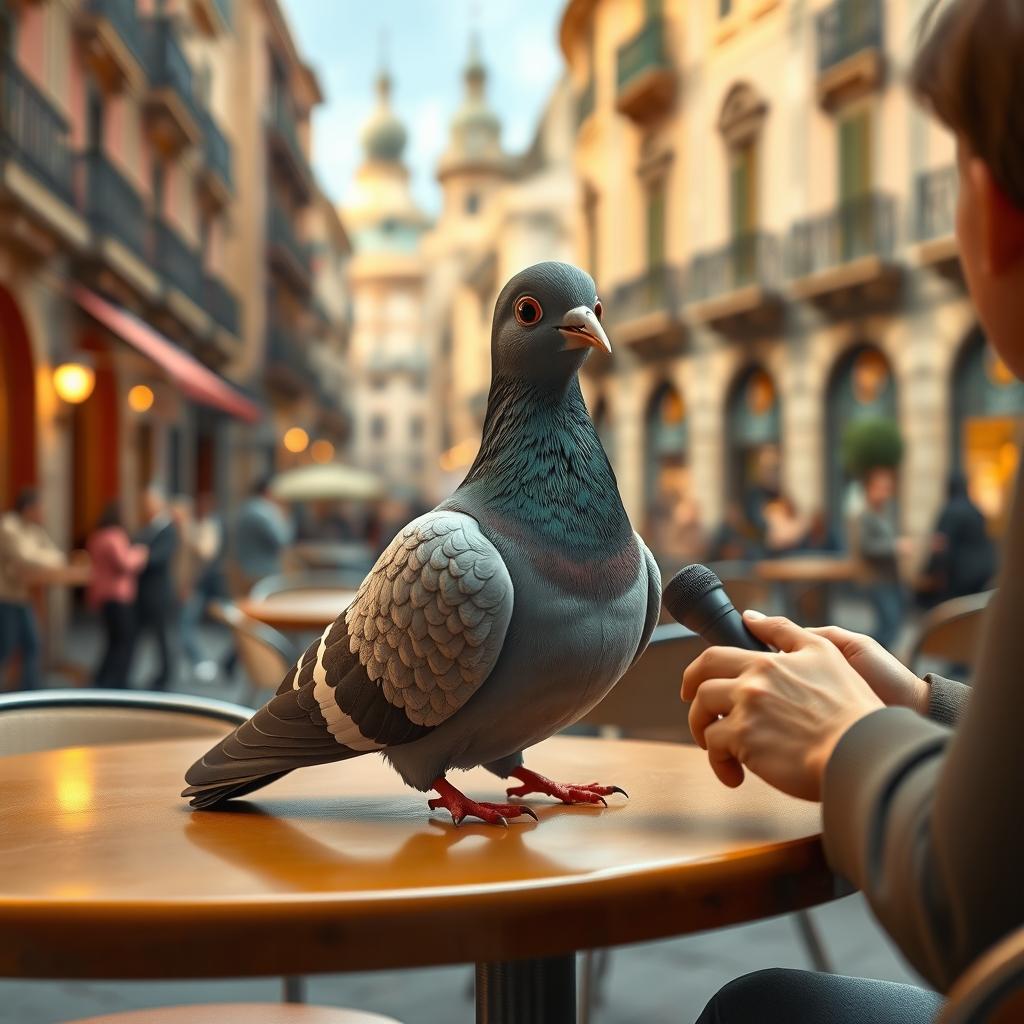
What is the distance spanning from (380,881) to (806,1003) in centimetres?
44

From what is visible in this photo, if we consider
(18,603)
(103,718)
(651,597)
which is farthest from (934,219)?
(651,597)

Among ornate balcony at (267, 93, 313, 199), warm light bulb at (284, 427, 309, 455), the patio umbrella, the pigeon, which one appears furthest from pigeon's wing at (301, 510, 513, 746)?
warm light bulb at (284, 427, 309, 455)

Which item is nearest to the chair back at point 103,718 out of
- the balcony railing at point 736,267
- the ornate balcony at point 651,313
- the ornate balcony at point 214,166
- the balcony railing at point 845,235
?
the balcony railing at point 845,235

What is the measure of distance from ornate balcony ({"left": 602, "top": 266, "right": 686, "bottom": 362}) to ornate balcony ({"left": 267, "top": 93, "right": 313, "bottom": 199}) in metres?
9.22

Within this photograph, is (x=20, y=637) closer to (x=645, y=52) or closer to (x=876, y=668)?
(x=876, y=668)

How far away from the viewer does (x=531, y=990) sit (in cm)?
126

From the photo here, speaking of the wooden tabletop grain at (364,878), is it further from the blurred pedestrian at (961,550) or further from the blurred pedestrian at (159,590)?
the blurred pedestrian at (159,590)

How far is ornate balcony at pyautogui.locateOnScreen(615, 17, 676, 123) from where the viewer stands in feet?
57.1

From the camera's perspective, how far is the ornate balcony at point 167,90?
15352 millimetres

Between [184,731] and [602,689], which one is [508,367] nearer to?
[602,689]

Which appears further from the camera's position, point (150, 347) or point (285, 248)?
point (285, 248)

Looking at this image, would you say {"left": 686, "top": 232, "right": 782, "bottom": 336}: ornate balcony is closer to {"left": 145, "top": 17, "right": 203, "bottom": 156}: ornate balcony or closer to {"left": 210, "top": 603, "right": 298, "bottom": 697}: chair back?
{"left": 145, "top": 17, "right": 203, "bottom": 156}: ornate balcony

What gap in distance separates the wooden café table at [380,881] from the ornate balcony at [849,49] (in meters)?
14.1

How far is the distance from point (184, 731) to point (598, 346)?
120 cm
